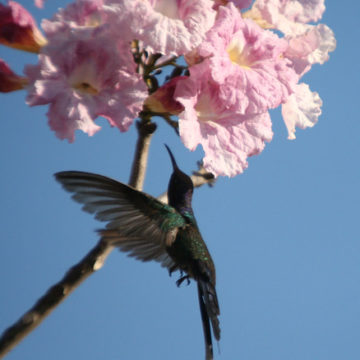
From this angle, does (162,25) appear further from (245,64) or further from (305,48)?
(305,48)

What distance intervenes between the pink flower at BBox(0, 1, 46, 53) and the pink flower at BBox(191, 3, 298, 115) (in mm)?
344

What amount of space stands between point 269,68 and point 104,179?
45 cm

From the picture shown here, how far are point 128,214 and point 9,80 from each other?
45 cm

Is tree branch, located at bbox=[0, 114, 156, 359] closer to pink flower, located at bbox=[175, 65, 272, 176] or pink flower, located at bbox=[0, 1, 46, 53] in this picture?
pink flower, located at bbox=[175, 65, 272, 176]

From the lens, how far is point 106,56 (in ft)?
3.63

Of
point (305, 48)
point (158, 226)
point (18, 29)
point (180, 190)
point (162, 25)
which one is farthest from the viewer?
point (180, 190)

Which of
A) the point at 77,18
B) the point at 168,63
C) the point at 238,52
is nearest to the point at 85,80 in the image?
the point at 77,18

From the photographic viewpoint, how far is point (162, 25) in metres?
1.08

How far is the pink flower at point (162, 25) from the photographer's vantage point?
1.06 m

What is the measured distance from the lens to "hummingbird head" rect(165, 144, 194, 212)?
5.42 ft

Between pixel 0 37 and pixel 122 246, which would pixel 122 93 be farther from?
pixel 122 246

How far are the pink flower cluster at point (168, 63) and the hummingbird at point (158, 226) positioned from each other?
21 centimetres

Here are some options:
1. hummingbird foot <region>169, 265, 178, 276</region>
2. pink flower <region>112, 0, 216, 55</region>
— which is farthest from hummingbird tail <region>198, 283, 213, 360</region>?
pink flower <region>112, 0, 216, 55</region>

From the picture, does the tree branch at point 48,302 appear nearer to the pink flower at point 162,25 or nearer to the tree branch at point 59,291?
the tree branch at point 59,291
